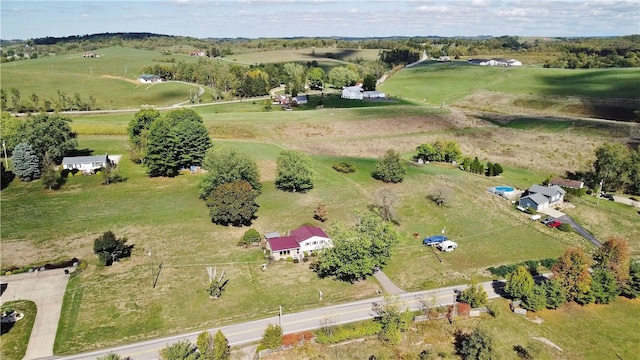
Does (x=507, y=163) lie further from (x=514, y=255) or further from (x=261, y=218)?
(x=261, y=218)

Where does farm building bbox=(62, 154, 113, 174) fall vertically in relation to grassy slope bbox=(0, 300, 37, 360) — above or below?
above

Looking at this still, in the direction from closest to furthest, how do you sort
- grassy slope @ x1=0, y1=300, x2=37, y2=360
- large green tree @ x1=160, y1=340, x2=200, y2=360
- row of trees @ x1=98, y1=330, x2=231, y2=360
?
large green tree @ x1=160, y1=340, x2=200, y2=360 → row of trees @ x1=98, y1=330, x2=231, y2=360 → grassy slope @ x1=0, y1=300, x2=37, y2=360

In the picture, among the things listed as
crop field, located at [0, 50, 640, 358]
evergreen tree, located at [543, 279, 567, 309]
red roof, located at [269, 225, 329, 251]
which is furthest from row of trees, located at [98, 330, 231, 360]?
evergreen tree, located at [543, 279, 567, 309]

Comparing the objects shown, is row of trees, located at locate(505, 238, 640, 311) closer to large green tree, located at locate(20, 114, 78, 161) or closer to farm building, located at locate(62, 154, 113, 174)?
farm building, located at locate(62, 154, 113, 174)

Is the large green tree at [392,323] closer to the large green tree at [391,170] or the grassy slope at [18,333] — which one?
the grassy slope at [18,333]

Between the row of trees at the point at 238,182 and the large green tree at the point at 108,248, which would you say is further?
the row of trees at the point at 238,182

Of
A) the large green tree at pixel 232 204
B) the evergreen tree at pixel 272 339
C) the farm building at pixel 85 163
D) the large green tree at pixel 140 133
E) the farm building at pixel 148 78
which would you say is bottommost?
the evergreen tree at pixel 272 339

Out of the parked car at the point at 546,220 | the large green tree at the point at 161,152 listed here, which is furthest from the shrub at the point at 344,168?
the parked car at the point at 546,220

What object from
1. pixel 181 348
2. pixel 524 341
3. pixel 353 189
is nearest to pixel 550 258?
pixel 524 341
